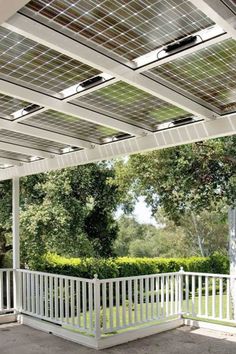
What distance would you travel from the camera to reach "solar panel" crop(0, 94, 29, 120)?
4395mm

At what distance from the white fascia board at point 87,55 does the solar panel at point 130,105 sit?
1.01 ft

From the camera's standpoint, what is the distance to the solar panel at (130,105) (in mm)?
4164

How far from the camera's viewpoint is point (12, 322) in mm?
7344

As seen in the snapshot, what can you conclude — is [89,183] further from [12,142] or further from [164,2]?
[164,2]

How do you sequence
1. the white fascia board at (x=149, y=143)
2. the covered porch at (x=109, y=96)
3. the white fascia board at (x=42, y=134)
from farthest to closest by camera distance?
1. the white fascia board at (x=42, y=134)
2. the white fascia board at (x=149, y=143)
3. the covered porch at (x=109, y=96)

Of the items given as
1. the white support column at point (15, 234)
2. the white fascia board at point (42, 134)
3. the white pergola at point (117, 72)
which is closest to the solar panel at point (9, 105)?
the white pergola at point (117, 72)

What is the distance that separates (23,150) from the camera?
20.9ft

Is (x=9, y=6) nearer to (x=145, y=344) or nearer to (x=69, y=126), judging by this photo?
(x=69, y=126)

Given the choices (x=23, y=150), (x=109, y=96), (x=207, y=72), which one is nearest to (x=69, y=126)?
(x=109, y=96)

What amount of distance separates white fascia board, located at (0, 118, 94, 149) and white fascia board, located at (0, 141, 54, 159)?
2.96ft

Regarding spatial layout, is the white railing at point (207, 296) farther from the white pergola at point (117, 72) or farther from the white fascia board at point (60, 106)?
the white fascia board at point (60, 106)

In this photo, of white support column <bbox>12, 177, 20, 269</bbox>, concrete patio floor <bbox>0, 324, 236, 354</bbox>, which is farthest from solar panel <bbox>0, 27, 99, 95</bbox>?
white support column <bbox>12, 177, 20, 269</bbox>

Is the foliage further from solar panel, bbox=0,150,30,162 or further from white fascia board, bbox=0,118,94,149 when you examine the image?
white fascia board, bbox=0,118,94,149

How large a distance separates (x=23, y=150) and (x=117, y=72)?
3270 mm
